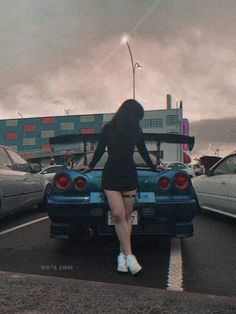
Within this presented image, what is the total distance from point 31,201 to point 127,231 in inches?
174

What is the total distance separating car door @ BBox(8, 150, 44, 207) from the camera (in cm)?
743

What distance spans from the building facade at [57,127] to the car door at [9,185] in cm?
4373

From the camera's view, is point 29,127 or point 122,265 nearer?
point 122,265

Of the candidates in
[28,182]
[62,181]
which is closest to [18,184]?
[28,182]

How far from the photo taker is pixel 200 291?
3344 mm

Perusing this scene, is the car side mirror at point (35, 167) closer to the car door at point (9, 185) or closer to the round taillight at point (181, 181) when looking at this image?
the car door at point (9, 185)

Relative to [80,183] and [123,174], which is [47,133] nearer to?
[80,183]

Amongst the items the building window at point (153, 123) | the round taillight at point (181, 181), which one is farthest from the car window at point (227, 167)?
the building window at point (153, 123)

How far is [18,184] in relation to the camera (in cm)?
705

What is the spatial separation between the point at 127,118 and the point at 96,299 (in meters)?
1.74

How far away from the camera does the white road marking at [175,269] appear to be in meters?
3.48

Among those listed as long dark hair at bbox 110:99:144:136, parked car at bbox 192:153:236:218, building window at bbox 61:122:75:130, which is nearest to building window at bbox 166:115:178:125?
building window at bbox 61:122:75:130

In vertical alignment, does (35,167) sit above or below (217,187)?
above

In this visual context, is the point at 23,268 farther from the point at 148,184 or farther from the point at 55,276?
the point at 148,184
